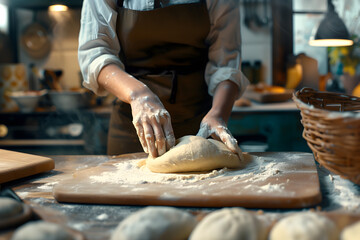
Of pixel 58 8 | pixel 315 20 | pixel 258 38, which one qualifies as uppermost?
pixel 58 8

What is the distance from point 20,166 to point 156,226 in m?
0.66

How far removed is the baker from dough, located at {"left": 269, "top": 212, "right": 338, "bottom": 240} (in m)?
0.72

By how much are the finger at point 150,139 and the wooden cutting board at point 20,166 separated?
331 millimetres

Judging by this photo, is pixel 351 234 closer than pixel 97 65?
Yes

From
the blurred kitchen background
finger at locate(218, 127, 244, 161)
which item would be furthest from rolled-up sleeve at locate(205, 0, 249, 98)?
the blurred kitchen background

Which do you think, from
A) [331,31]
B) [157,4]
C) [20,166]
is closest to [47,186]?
[20,166]

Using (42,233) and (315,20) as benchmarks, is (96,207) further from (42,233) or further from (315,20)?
(315,20)

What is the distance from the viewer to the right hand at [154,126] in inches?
46.3

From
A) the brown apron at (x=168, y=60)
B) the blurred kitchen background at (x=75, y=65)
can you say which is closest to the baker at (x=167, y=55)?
the brown apron at (x=168, y=60)

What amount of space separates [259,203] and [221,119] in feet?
1.79

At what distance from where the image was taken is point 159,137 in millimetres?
1174

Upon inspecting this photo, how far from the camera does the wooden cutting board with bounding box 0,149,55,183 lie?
1094mm

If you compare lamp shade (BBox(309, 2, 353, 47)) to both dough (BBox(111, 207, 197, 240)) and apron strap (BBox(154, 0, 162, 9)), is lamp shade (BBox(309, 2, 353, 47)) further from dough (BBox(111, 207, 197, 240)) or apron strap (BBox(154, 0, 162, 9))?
dough (BBox(111, 207, 197, 240))

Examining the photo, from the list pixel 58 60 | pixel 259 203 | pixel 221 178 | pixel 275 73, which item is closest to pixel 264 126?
pixel 275 73
